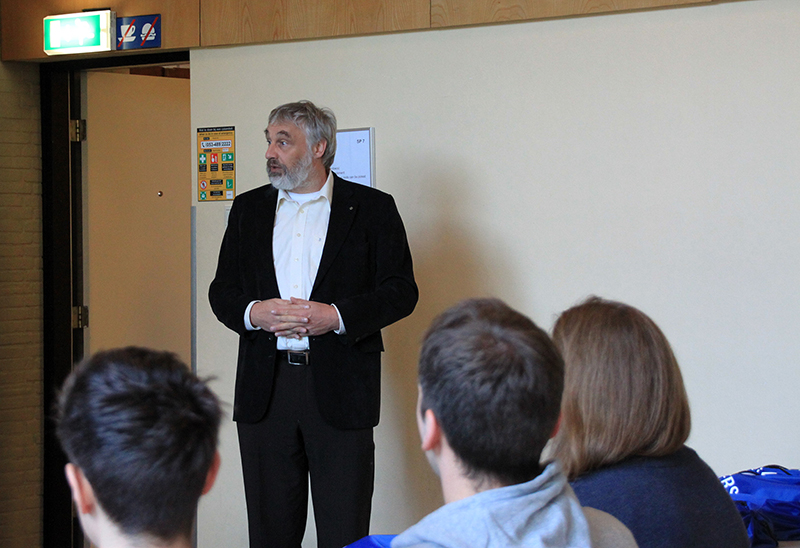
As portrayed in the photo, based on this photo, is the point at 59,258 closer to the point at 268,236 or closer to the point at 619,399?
the point at 268,236

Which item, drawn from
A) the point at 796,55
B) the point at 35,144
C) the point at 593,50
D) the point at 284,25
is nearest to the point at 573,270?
the point at 593,50

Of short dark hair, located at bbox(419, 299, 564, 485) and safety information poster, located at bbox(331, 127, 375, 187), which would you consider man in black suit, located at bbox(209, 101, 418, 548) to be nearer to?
safety information poster, located at bbox(331, 127, 375, 187)

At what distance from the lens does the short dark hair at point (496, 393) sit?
3.53 feet

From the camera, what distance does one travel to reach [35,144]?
13.8 feet

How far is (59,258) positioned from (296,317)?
2.28m

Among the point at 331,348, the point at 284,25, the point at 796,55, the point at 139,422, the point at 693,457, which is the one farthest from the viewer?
the point at 284,25

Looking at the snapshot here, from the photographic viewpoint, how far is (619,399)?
1423 millimetres

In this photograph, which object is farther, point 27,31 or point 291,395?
point 27,31

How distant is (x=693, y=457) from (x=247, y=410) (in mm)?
1604

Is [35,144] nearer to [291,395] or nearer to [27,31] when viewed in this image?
[27,31]

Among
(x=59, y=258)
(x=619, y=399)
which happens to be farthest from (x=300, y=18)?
(x=619, y=399)

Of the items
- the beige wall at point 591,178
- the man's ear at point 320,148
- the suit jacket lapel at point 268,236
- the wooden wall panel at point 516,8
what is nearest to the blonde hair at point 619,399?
the suit jacket lapel at point 268,236

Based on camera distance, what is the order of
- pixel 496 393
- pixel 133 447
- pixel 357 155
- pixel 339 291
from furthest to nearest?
pixel 357 155 → pixel 339 291 → pixel 496 393 → pixel 133 447

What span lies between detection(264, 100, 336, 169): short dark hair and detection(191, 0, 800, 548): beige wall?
0.74m
